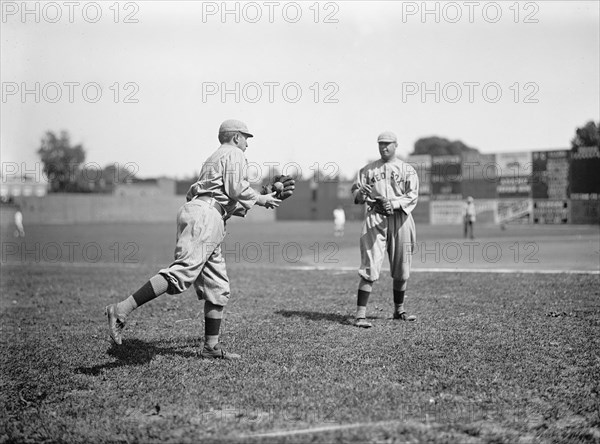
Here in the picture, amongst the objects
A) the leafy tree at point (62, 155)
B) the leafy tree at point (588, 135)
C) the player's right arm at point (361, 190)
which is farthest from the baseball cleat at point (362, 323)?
the leafy tree at point (62, 155)

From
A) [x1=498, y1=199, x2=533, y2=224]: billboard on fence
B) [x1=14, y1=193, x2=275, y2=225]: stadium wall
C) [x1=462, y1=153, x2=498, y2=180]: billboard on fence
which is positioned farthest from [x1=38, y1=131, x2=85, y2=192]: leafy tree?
[x1=498, y1=199, x2=533, y2=224]: billboard on fence

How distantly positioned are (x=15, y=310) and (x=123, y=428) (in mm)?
6252

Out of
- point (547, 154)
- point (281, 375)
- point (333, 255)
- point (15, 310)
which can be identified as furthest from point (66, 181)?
point (281, 375)

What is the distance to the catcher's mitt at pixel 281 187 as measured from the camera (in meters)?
5.98

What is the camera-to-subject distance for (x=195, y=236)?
5453 millimetres

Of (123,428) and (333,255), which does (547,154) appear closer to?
(333,255)

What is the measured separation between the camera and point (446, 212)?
184 feet

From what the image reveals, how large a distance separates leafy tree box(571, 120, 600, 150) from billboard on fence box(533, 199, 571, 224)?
5066mm

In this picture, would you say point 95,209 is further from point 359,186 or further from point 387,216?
point 387,216

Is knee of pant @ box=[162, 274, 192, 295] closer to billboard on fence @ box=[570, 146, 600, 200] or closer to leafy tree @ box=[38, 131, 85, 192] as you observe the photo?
billboard on fence @ box=[570, 146, 600, 200]

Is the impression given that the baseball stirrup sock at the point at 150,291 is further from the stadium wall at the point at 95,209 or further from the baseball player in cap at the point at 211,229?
the stadium wall at the point at 95,209

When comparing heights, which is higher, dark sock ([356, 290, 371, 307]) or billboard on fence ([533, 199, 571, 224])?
billboard on fence ([533, 199, 571, 224])

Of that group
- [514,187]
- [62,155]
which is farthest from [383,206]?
[62,155]

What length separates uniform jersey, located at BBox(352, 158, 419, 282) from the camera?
289 inches
